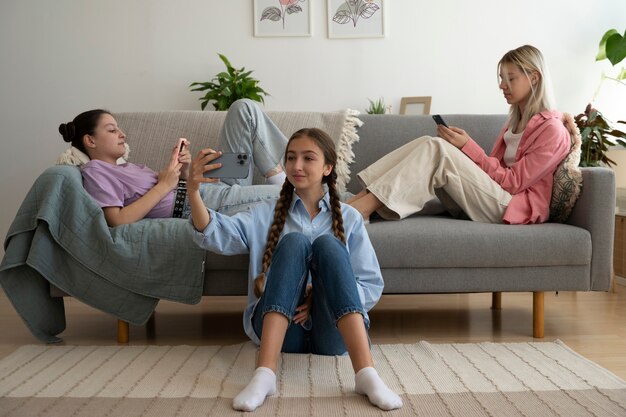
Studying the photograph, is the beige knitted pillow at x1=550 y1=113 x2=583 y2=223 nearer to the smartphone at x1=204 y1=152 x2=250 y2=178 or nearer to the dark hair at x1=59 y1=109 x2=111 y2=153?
the smartphone at x1=204 y1=152 x2=250 y2=178

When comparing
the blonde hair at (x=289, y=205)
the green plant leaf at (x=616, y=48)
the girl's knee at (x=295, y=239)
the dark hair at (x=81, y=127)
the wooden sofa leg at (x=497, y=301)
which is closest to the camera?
the girl's knee at (x=295, y=239)

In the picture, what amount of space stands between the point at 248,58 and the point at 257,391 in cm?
279

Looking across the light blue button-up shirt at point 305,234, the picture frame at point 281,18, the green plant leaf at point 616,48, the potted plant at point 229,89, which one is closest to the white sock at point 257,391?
the light blue button-up shirt at point 305,234

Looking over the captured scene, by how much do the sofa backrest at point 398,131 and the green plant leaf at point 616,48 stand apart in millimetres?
1136

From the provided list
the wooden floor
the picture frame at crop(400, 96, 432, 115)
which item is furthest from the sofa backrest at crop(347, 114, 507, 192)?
the picture frame at crop(400, 96, 432, 115)

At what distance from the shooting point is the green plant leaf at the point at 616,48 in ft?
12.8

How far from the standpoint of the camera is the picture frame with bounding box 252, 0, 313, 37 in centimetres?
412

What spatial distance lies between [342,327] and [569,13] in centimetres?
312

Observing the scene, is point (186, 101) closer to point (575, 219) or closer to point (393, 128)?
point (393, 128)

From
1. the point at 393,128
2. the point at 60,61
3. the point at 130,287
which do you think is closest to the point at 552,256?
the point at 393,128

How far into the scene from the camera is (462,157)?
8.75 feet

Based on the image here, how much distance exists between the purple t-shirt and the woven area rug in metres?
0.52

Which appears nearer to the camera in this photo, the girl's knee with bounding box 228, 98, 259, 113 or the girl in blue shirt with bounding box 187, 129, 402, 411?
the girl in blue shirt with bounding box 187, 129, 402, 411

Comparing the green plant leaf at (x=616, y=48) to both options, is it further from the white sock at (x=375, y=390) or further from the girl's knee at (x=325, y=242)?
the white sock at (x=375, y=390)
